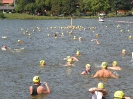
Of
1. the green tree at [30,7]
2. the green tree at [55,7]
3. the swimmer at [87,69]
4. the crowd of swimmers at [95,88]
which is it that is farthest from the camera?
the green tree at [30,7]

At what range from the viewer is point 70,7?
129 meters

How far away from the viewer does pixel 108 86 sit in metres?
19.5

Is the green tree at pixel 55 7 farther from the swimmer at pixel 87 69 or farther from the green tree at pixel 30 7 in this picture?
the swimmer at pixel 87 69

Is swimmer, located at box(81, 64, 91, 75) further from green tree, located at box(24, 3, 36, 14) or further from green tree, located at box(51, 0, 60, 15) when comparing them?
green tree, located at box(24, 3, 36, 14)

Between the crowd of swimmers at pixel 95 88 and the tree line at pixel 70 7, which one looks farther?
the tree line at pixel 70 7

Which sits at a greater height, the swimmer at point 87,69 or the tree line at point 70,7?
the tree line at point 70,7

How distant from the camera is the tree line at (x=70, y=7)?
12938 cm

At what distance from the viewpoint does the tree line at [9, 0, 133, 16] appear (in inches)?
5094

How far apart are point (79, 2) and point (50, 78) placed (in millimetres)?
114744

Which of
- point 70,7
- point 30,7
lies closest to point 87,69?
point 70,7

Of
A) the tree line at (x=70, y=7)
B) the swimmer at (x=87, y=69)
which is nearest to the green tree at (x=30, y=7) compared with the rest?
the tree line at (x=70, y=7)

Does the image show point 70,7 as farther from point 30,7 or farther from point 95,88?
point 95,88

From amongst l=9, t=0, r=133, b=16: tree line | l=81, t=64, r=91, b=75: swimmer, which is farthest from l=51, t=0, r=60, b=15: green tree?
l=81, t=64, r=91, b=75: swimmer

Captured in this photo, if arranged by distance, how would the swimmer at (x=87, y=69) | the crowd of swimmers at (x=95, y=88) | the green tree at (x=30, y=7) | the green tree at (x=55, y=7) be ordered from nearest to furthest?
the crowd of swimmers at (x=95, y=88), the swimmer at (x=87, y=69), the green tree at (x=55, y=7), the green tree at (x=30, y=7)
